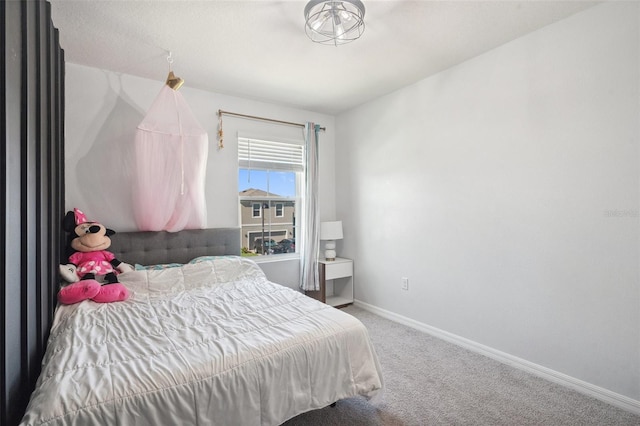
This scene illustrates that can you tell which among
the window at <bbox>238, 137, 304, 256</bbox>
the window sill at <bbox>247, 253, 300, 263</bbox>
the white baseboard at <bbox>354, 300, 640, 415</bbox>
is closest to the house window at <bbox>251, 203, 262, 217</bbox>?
the window at <bbox>238, 137, 304, 256</bbox>

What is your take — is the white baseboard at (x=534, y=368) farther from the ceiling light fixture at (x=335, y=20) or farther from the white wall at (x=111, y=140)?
the ceiling light fixture at (x=335, y=20)

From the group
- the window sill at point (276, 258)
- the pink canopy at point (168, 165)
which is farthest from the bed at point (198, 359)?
the window sill at point (276, 258)

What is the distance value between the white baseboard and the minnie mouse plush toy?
2625 millimetres

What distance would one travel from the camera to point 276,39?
2338 mm

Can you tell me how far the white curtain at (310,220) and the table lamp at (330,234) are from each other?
8 centimetres

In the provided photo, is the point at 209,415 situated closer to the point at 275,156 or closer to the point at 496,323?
the point at 496,323

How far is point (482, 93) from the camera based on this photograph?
2652 mm

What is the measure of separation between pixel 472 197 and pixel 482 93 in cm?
86

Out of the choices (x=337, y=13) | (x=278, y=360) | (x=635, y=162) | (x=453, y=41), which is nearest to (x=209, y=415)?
(x=278, y=360)

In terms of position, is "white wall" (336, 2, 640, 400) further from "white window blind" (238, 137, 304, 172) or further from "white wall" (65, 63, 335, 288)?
"white wall" (65, 63, 335, 288)

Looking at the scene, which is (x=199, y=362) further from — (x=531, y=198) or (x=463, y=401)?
(x=531, y=198)

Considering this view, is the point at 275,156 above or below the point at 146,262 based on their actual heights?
above

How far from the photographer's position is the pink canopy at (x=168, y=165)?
268cm

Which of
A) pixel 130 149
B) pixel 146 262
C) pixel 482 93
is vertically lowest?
pixel 146 262
